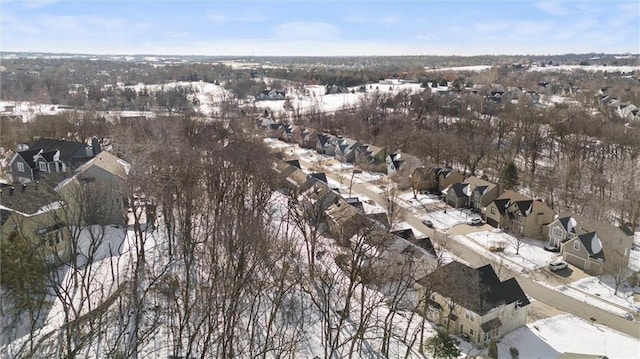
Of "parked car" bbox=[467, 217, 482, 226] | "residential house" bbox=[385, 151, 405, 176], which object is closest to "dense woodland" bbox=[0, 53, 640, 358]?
"residential house" bbox=[385, 151, 405, 176]

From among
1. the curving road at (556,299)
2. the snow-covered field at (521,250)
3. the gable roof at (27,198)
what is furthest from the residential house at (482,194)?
the gable roof at (27,198)

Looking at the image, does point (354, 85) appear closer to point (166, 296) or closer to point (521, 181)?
point (521, 181)

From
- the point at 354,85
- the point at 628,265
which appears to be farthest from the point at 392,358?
the point at 354,85

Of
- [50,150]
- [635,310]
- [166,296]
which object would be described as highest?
[50,150]

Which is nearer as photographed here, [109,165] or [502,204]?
[109,165]

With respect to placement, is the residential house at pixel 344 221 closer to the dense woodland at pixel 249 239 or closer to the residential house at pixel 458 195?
the dense woodland at pixel 249 239

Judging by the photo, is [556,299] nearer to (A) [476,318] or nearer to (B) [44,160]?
(A) [476,318]

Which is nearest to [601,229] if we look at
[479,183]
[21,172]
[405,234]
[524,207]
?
[524,207]
